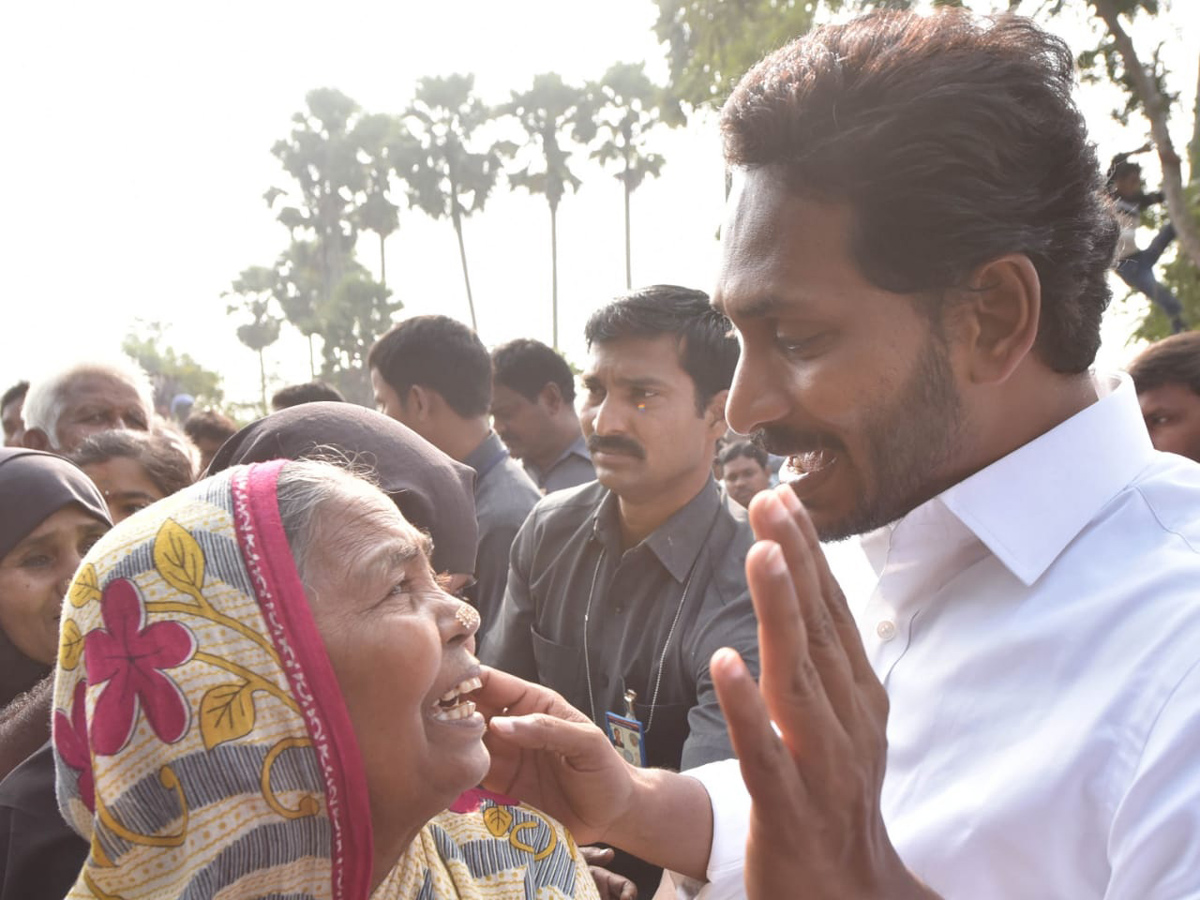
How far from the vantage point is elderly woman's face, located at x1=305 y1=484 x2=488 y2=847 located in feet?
5.36

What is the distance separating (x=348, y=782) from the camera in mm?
1542

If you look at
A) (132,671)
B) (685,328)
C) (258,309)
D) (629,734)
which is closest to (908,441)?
(132,671)

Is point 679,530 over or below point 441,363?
below

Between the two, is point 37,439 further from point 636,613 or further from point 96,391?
point 636,613

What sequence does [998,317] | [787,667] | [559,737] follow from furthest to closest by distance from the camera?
[559,737]
[998,317]
[787,667]

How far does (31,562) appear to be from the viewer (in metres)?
2.84

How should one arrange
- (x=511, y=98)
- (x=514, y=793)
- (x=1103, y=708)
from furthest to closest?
(x=511, y=98) < (x=514, y=793) < (x=1103, y=708)

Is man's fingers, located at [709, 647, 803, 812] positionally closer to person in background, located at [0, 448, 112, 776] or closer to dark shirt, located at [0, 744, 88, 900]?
dark shirt, located at [0, 744, 88, 900]

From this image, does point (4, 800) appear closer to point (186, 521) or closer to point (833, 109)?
point (186, 521)

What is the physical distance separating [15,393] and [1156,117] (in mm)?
7937

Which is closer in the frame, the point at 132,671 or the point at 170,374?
the point at 132,671

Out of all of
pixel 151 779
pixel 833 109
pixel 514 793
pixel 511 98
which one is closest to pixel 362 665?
pixel 151 779

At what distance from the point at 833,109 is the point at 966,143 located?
0.25 meters

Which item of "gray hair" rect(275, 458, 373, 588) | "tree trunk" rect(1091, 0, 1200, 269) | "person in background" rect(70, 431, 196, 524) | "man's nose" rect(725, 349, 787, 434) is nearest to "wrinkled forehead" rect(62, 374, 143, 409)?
"person in background" rect(70, 431, 196, 524)
